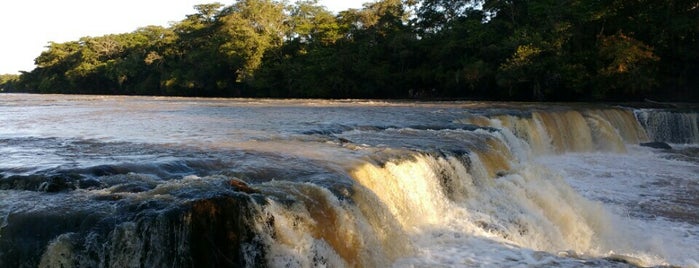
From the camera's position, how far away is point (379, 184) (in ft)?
23.6

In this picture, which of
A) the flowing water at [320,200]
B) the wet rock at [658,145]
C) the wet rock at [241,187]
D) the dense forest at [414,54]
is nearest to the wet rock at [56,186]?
the flowing water at [320,200]

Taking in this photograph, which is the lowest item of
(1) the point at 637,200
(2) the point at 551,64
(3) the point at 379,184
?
(1) the point at 637,200

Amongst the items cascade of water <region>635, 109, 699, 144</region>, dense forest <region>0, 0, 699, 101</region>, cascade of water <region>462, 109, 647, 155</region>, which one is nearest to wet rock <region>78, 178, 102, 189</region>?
cascade of water <region>462, 109, 647, 155</region>

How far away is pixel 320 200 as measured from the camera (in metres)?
5.83

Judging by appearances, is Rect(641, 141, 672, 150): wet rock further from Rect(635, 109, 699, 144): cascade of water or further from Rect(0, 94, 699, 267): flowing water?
Rect(0, 94, 699, 267): flowing water

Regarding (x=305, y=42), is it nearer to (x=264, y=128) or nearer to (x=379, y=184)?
(x=264, y=128)

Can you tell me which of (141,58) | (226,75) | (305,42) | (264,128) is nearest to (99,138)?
(264,128)

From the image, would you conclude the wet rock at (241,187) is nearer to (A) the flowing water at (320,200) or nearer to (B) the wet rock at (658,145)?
(A) the flowing water at (320,200)

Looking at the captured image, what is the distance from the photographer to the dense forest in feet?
79.8

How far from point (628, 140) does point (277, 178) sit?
14722mm

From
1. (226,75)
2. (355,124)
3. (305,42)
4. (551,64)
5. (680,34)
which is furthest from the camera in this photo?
(226,75)

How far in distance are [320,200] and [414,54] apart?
29244 millimetres

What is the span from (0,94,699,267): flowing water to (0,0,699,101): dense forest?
13.2 m

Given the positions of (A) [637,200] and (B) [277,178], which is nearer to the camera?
(B) [277,178]
